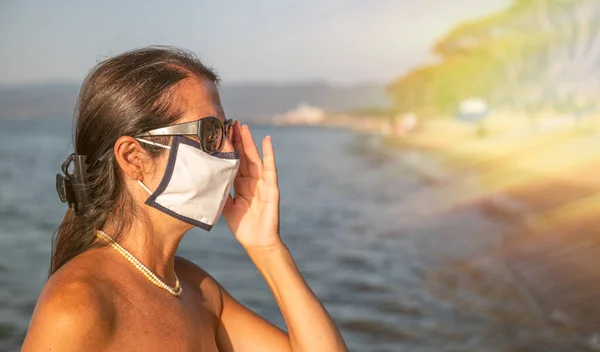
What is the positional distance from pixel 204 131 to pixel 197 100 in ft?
0.29

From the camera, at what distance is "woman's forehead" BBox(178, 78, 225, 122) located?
2283 mm

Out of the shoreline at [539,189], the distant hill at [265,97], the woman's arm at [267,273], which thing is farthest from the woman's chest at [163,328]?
the distant hill at [265,97]

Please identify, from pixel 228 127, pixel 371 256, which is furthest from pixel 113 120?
pixel 371 256

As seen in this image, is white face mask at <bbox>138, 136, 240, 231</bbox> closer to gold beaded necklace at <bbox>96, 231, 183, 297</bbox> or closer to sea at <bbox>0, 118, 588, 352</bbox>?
gold beaded necklace at <bbox>96, 231, 183, 297</bbox>

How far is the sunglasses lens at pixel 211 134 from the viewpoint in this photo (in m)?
2.29

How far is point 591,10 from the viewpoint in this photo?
11.5 metres

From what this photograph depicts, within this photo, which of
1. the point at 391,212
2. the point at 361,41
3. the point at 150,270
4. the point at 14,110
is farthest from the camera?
the point at 14,110

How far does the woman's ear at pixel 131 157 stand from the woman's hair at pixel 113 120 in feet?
0.08

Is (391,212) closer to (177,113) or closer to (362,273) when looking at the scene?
(362,273)

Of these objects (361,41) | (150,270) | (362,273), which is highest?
(361,41)

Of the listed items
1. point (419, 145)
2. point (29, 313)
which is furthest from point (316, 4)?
point (29, 313)

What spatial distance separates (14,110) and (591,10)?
1302 cm

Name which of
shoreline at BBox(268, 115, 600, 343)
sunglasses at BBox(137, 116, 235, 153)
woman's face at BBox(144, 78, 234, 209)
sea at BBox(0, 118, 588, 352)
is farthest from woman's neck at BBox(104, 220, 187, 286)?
shoreline at BBox(268, 115, 600, 343)

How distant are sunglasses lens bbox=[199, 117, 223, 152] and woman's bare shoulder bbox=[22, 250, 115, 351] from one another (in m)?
0.52
